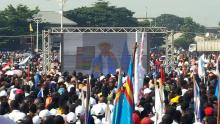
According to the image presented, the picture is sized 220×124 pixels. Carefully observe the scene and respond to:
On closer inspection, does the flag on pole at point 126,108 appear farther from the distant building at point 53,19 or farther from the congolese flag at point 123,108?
the distant building at point 53,19

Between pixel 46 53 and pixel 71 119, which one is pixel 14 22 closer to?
pixel 46 53

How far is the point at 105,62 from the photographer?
2500 cm

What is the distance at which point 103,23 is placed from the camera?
70750mm

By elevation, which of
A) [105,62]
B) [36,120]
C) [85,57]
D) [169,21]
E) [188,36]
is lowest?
[188,36]

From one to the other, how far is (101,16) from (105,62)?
46296 mm

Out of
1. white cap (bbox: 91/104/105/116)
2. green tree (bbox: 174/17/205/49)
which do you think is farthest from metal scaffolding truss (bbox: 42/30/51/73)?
green tree (bbox: 174/17/205/49)

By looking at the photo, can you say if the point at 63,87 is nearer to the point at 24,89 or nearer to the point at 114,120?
the point at 24,89

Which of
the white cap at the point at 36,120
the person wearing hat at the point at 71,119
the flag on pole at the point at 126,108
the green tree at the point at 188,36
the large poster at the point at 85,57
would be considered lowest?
the green tree at the point at 188,36

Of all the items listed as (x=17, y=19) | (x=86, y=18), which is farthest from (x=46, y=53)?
(x=86, y=18)

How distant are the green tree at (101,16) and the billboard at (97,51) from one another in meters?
43.6

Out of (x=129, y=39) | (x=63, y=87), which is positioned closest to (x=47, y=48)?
(x=129, y=39)

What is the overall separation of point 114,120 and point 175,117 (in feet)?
6.93

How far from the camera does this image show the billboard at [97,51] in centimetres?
2509

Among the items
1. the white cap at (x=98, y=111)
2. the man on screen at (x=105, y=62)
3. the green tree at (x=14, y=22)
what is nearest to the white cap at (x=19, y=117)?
the white cap at (x=98, y=111)
